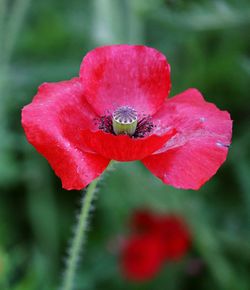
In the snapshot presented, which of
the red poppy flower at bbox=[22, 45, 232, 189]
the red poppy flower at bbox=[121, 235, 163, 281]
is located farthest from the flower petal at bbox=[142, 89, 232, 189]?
the red poppy flower at bbox=[121, 235, 163, 281]

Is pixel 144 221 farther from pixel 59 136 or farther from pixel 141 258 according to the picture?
pixel 59 136

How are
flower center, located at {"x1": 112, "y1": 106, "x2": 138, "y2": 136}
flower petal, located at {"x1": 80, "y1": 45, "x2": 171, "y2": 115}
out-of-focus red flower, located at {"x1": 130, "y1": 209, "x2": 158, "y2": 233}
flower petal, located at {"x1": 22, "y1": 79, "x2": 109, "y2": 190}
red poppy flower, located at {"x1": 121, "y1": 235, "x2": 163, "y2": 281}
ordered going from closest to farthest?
flower petal, located at {"x1": 22, "y1": 79, "x2": 109, "y2": 190}, flower center, located at {"x1": 112, "y1": 106, "x2": 138, "y2": 136}, flower petal, located at {"x1": 80, "y1": 45, "x2": 171, "y2": 115}, red poppy flower, located at {"x1": 121, "y1": 235, "x2": 163, "y2": 281}, out-of-focus red flower, located at {"x1": 130, "y1": 209, "x2": 158, "y2": 233}

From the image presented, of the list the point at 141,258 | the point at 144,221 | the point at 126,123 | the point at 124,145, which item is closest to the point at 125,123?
the point at 126,123

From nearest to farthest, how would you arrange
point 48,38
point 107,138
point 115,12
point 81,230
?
point 107,138 → point 81,230 → point 115,12 → point 48,38

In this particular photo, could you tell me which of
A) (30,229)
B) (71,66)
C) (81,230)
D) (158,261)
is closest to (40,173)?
(30,229)

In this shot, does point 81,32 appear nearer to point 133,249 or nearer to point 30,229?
point 30,229

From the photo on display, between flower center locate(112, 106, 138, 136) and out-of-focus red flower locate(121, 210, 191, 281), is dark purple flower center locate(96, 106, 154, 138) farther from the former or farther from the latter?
out-of-focus red flower locate(121, 210, 191, 281)
